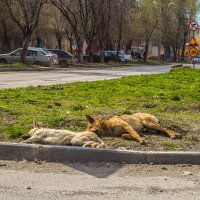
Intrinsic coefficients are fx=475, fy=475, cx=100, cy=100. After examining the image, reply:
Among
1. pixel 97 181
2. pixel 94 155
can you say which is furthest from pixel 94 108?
pixel 97 181

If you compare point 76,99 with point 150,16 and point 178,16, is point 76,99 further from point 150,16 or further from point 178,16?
point 178,16

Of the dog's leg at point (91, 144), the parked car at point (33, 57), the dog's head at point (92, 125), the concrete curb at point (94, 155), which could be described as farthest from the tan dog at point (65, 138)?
the parked car at point (33, 57)

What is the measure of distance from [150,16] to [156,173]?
60980mm

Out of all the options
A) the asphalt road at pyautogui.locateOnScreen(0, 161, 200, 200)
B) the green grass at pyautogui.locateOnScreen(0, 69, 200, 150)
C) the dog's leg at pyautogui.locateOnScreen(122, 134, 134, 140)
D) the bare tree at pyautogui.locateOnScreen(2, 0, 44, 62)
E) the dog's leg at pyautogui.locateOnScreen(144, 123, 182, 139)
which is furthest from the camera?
the bare tree at pyautogui.locateOnScreen(2, 0, 44, 62)

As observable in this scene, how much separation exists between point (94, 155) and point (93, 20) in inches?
1732

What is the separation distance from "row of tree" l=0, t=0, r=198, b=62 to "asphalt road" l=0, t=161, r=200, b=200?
98.0 feet

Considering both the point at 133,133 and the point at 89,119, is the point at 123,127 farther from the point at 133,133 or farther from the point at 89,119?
the point at 89,119

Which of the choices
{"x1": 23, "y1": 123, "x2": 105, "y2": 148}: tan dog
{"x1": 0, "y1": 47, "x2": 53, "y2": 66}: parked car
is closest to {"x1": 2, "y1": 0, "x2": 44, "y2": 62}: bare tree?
{"x1": 0, "y1": 47, "x2": 53, "y2": 66}: parked car

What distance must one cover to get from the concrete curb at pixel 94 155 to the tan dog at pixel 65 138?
10.7 inches

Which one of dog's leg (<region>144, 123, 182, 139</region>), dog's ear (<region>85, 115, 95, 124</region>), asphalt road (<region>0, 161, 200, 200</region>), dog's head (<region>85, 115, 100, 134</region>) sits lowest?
asphalt road (<region>0, 161, 200, 200</region>)

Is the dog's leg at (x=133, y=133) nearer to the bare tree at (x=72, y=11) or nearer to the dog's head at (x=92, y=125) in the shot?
the dog's head at (x=92, y=125)

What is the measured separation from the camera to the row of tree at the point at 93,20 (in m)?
37.9

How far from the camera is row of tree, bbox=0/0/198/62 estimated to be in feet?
124

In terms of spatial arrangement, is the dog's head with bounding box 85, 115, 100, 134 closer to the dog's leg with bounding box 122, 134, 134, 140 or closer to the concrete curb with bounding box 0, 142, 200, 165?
the dog's leg with bounding box 122, 134, 134, 140
